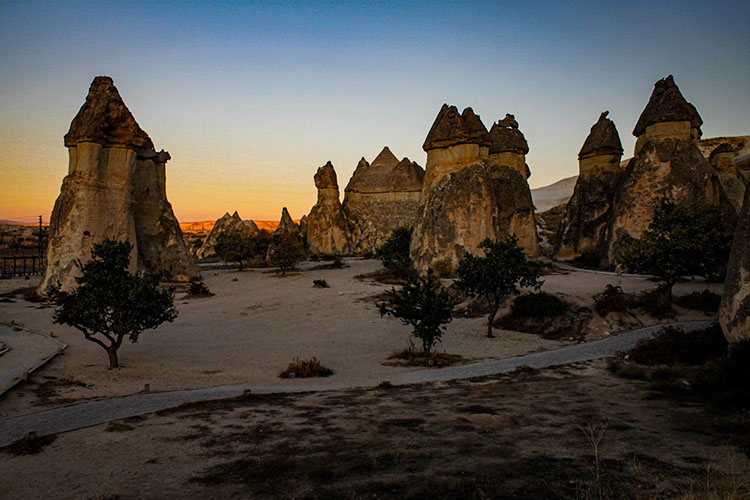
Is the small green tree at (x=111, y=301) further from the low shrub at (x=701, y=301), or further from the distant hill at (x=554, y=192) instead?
the distant hill at (x=554, y=192)

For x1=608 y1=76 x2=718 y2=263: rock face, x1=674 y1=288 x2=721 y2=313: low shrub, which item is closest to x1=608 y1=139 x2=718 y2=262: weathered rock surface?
x1=608 y1=76 x2=718 y2=263: rock face

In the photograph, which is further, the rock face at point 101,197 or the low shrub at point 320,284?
the low shrub at point 320,284

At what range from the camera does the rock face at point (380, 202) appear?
51312 mm

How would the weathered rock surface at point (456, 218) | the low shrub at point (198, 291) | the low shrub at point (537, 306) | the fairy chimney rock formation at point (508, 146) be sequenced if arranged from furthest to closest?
the fairy chimney rock formation at point (508, 146)
the low shrub at point (198, 291)
the weathered rock surface at point (456, 218)
the low shrub at point (537, 306)

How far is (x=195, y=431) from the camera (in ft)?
21.3

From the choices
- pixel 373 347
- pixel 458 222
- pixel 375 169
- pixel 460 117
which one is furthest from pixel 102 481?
pixel 375 169

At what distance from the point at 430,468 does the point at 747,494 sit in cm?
261

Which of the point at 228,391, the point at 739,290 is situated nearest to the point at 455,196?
the point at 739,290

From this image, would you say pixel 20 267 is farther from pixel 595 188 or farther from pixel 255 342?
pixel 595 188

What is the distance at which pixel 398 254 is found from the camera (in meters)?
28.7

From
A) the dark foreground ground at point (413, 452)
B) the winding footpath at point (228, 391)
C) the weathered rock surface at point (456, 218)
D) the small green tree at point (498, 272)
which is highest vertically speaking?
the weathered rock surface at point (456, 218)

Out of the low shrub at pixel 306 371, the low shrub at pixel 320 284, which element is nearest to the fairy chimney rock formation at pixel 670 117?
the low shrub at pixel 320 284

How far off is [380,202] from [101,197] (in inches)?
1291

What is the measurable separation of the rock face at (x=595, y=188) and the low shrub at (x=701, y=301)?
52.0 ft
